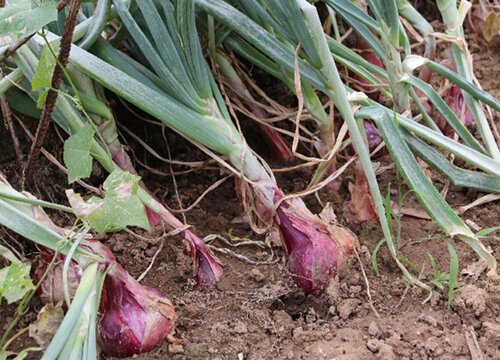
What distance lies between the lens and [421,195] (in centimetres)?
132

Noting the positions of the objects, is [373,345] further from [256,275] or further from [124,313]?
[124,313]

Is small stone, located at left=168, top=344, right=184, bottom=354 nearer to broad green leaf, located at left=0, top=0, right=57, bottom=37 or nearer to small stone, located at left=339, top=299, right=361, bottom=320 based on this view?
small stone, located at left=339, top=299, right=361, bottom=320

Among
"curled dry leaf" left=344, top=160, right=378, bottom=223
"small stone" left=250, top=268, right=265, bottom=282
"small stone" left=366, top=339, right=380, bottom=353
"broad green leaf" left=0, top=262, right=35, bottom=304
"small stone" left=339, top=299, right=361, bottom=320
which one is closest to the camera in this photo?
"broad green leaf" left=0, top=262, right=35, bottom=304

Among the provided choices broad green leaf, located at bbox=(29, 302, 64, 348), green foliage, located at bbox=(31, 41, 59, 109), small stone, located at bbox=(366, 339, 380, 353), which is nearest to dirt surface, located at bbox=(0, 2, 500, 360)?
small stone, located at bbox=(366, 339, 380, 353)

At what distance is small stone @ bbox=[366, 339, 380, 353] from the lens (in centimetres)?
119

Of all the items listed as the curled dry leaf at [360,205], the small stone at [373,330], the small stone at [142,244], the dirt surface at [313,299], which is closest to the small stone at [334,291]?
the dirt surface at [313,299]

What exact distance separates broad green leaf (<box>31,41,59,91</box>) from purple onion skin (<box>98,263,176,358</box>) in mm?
332

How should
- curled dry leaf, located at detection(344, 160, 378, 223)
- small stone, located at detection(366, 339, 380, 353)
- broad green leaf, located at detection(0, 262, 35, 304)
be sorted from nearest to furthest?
broad green leaf, located at detection(0, 262, 35, 304) < small stone, located at detection(366, 339, 380, 353) < curled dry leaf, located at detection(344, 160, 378, 223)

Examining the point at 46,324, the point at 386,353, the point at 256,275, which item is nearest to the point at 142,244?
the point at 256,275

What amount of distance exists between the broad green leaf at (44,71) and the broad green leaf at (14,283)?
31cm

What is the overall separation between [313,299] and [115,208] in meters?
0.46

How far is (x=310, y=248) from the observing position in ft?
4.50

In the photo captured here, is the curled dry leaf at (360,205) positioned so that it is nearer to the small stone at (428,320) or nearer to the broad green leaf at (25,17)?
the small stone at (428,320)

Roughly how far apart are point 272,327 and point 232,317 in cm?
8
